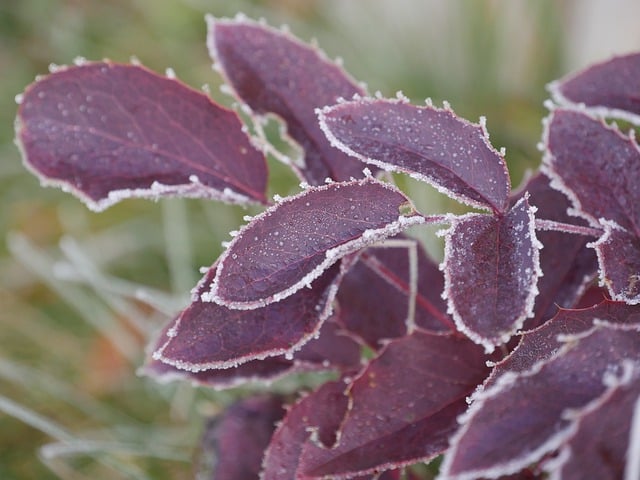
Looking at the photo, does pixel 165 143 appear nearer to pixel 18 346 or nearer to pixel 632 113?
pixel 632 113

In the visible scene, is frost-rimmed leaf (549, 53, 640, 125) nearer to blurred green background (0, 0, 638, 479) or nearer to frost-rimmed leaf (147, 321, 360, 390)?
frost-rimmed leaf (147, 321, 360, 390)

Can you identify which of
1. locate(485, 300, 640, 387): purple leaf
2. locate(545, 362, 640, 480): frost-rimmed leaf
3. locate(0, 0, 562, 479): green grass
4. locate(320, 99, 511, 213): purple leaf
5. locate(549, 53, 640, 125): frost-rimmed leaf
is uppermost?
locate(0, 0, 562, 479): green grass

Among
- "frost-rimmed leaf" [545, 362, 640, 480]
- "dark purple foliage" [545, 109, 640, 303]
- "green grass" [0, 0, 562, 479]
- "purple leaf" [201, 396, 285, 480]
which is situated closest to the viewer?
"frost-rimmed leaf" [545, 362, 640, 480]

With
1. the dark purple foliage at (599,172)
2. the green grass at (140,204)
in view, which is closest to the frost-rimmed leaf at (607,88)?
the dark purple foliage at (599,172)

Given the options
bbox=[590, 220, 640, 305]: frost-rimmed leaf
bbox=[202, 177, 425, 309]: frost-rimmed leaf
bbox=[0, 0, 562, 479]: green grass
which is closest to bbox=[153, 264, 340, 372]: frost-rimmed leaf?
bbox=[202, 177, 425, 309]: frost-rimmed leaf

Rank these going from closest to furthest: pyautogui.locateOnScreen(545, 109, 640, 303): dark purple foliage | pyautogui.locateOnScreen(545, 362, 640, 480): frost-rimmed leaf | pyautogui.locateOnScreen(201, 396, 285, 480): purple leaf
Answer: pyautogui.locateOnScreen(545, 362, 640, 480): frost-rimmed leaf, pyautogui.locateOnScreen(545, 109, 640, 303): dark purple foliage, pyautogui.locateOnScreen(201, 396, 285, 480): purple leaf

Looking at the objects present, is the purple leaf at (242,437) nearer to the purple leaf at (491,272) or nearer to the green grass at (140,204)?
the purple leaf at (491,272)
